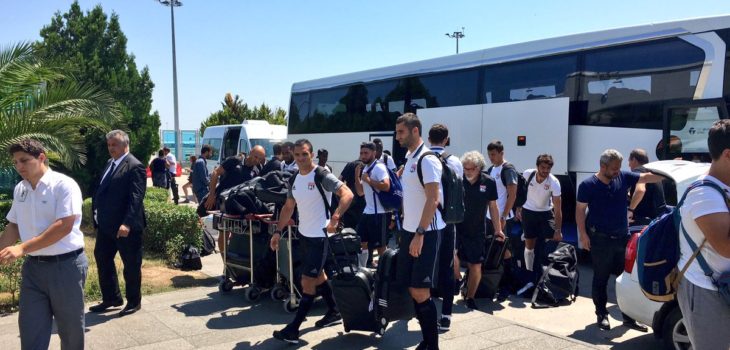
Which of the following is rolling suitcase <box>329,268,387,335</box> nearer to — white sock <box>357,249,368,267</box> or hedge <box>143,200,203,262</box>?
white sock <box>357,249,368,267</box>

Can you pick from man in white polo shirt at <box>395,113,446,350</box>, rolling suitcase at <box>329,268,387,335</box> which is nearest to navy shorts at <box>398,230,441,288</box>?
man in white polo shirt at <box>395,113,446,350</box>

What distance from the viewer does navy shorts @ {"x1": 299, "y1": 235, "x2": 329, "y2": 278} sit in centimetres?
555

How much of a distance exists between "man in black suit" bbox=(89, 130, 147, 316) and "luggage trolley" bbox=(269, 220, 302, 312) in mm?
1409

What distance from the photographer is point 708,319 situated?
9.71 ft

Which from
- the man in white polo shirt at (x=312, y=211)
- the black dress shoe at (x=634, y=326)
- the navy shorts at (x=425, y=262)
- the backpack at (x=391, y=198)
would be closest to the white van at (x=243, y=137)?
the backpack at (x=391, y=198)

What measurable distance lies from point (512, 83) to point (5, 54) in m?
8.50

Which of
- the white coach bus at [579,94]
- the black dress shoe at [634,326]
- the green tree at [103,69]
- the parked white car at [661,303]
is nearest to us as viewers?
the parked white car at [661,303]

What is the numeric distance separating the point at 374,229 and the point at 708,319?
16.3ft

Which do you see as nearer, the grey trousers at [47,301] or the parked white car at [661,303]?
the grey trousers at [47,301]

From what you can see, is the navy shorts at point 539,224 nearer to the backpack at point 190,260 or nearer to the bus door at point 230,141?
the backpack at point 190,260

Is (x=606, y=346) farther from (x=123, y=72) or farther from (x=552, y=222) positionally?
(x=123, y=72)

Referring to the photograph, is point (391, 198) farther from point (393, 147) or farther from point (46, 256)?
point (393, 147)

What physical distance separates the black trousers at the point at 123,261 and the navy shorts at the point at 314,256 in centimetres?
198

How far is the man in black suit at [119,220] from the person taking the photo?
6.26 m
